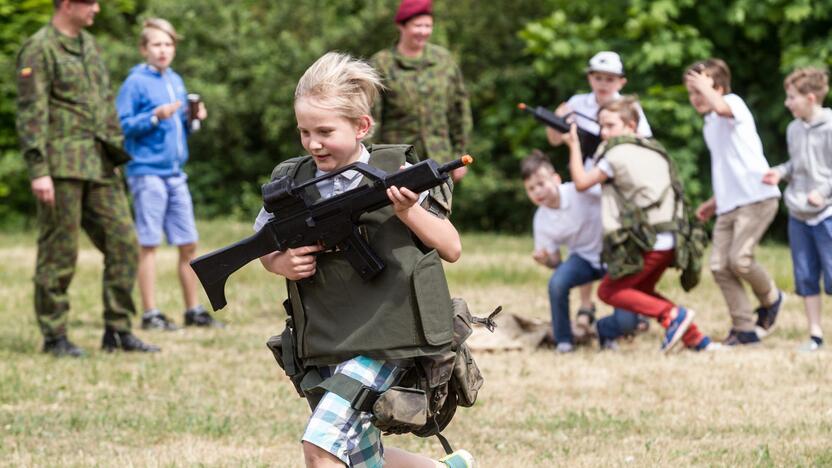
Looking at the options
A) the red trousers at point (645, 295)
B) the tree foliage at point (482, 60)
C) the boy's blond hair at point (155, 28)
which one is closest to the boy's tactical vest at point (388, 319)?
the red trousers at point (645, 295)

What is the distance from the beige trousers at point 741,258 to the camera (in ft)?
28.2

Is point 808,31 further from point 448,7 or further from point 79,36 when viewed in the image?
point 79,36

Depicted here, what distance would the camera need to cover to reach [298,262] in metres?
4.17

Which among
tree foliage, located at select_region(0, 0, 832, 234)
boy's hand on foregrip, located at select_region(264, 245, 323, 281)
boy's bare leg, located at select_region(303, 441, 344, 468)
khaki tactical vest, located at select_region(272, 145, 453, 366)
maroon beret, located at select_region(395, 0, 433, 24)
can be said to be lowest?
tree foliage, located at select_region(0, 0, 832, 234)

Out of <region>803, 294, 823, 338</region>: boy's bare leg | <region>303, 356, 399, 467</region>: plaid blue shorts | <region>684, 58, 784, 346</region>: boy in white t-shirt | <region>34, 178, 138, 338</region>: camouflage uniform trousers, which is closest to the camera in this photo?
<region>303, 356, 399, 467</region>: plaid blue shorts

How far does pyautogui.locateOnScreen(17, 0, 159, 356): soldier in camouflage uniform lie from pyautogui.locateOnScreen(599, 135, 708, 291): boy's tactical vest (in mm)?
3092

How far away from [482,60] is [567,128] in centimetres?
1378

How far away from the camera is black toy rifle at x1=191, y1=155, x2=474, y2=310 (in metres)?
3.99

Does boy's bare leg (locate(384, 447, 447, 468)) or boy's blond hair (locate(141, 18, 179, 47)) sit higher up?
boy's blond hair (locate(141, 18, 179, 47))

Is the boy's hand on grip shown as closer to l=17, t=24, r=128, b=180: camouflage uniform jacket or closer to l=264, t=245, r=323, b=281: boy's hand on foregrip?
l=17, t=24, r=128, b=180: camouflage uniform jacket

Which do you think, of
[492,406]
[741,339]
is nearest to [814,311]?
[741,339]

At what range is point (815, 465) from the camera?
5391mm

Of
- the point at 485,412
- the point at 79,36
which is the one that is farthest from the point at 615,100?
the point at 79,36

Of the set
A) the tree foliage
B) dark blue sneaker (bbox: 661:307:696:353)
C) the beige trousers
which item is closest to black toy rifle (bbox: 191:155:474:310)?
dark blue sneaker (bbox: 661:307:696:353)
